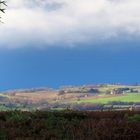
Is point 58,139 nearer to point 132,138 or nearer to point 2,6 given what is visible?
point 132,138

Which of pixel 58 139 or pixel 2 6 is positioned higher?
pixel 2 6

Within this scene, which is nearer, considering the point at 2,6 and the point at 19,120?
the point at 19,120

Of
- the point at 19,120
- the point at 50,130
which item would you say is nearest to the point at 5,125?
the point at 19,120

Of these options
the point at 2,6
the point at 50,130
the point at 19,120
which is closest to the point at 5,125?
the point at 19,120

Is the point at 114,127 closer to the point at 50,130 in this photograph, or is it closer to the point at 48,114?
the point at 50,130

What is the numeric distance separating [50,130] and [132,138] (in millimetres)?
3350

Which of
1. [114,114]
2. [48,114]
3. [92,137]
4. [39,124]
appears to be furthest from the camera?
[114,114]

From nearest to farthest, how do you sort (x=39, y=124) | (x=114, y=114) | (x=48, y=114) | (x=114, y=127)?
(x=114, y=127) → (x=39, y=124) → (x=48, y=114) → (x=114, y=114)

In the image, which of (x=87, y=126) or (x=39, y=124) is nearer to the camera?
(x=87, y=126)

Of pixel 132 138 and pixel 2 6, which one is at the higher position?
pixel 2 6

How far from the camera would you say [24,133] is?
17.6 m

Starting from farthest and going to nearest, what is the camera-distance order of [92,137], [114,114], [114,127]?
1. [114,114]
2. [114,127]
3. [92,137]

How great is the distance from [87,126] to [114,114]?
6.40 m

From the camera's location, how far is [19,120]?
791 inches
